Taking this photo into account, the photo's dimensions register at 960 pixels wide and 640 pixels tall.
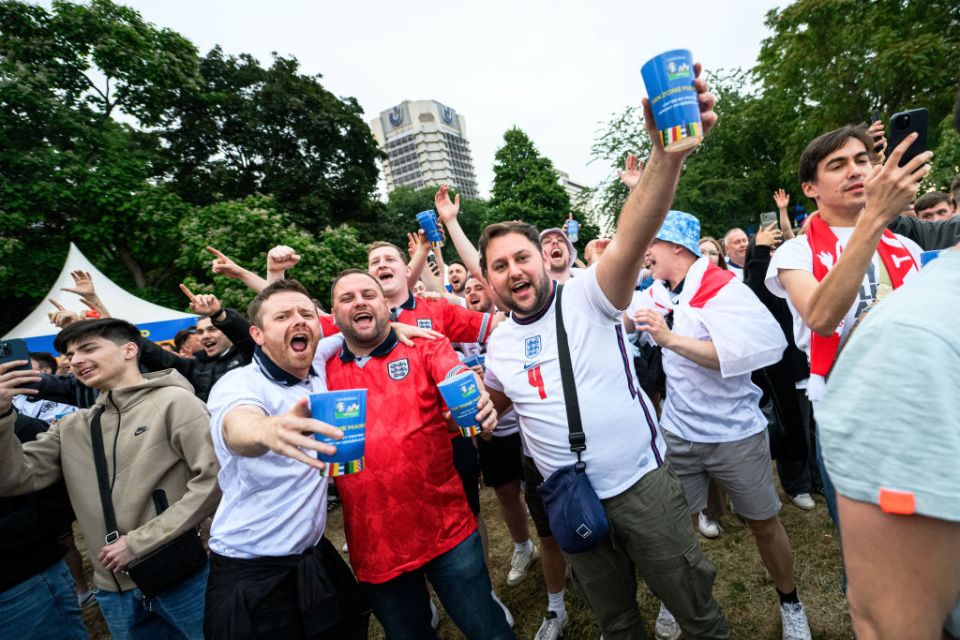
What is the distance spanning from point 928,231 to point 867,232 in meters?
1.82

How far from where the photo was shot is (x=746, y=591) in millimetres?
3113

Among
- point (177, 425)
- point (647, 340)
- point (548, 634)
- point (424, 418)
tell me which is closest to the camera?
point (424, 418)

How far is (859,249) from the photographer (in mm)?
1603

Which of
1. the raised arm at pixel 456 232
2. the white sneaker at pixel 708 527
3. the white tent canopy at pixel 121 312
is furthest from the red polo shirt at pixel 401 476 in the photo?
the white tent canopy at pixel 121 312

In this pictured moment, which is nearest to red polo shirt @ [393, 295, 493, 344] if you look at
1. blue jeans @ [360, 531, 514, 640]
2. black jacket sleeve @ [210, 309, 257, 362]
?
black jacket sleeve @ [210, 309, 257, 362]

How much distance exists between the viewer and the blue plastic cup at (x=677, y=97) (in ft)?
4.45

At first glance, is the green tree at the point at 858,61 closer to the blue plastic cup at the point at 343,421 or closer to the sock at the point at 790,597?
the sock at the point at 790,597

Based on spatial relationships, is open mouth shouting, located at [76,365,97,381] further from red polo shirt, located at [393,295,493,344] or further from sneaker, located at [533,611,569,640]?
sneaker, located at [533,611,569,640]

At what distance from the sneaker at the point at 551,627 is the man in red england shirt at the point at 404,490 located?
0.90m

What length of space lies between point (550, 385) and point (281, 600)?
1623 mm

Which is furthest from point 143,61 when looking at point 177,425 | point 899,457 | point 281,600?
point 899,457

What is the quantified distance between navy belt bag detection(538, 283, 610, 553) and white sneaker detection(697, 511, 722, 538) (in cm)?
246

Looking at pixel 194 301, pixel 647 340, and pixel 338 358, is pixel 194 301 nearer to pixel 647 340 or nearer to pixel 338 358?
pixel 338 358

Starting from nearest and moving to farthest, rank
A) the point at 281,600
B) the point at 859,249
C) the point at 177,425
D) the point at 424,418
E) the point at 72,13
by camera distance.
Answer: the point at 859,249, the point at 281,600, the point at 424,418, the point at 177,425, the point at 72,13
